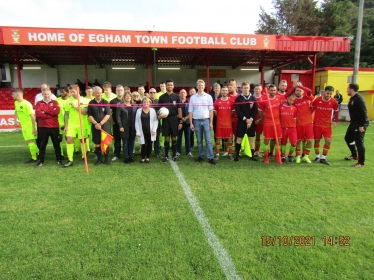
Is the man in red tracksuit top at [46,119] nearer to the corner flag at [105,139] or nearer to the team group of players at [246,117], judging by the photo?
the team group of players at [246,117]

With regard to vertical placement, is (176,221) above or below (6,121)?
below

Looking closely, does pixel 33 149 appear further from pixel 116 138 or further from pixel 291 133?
pixel 291 133

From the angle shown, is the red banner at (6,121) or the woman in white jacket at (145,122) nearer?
the woman in white jacket at (145,122)

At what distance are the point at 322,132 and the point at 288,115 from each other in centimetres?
95

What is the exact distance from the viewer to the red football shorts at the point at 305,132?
6.01 m

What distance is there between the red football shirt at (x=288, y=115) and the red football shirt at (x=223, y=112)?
125cm

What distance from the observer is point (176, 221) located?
10.8ft

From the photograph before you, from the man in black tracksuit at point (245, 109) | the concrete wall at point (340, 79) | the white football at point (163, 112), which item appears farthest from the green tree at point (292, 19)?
the white football at point (163, 112)

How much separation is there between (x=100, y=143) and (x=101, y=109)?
0.81 metres

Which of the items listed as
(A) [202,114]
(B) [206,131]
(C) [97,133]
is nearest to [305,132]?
(B) [206,131]

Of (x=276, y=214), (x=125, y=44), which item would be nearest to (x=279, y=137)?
(x=276, y=214)

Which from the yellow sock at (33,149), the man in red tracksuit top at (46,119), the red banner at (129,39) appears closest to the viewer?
the man in red tracksuit top at (46,119)

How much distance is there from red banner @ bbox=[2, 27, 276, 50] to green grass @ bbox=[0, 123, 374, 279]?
895 cm

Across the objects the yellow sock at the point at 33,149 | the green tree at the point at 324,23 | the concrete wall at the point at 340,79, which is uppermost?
the green tree at the point at 324,23
